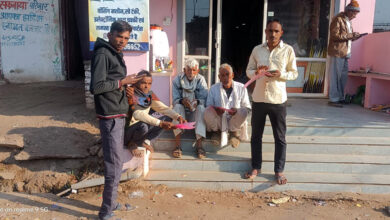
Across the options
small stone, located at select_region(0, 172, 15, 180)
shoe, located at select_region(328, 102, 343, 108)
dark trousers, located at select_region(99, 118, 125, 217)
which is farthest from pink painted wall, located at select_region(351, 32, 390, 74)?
small stone, located at select_region(0, 172, 15, 180)

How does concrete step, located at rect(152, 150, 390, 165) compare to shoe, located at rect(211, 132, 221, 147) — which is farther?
shoe, located at rect(211, 132, 221, 147)

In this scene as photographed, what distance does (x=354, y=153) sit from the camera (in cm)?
455

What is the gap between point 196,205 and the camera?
368 cm

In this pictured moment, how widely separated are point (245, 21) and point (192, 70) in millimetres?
6886

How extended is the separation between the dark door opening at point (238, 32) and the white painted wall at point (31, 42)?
5.07 meters

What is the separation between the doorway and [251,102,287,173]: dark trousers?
5.89 m

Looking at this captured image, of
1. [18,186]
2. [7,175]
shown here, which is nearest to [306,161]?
[18,186]

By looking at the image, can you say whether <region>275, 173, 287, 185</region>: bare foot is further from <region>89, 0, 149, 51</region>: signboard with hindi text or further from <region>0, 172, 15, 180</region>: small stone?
<region>0, 172, 15, 180</region>: small stone

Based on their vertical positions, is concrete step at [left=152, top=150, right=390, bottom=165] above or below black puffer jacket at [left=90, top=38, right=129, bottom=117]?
below

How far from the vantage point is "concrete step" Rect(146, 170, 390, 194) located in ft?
13.2

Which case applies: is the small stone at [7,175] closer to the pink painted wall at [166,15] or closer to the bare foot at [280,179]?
the bare foot at [280,179]

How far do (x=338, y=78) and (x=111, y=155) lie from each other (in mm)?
4960

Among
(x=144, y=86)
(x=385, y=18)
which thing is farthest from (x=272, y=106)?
(x=385, y=18)

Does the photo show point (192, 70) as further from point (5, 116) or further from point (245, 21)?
point (245, 21)
